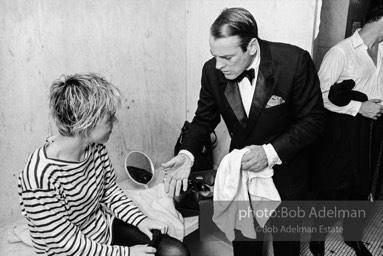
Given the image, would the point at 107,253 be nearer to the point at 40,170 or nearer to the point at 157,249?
the point at 157,249

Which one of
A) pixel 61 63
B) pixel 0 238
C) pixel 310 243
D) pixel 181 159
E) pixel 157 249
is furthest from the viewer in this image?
pixel 310 243

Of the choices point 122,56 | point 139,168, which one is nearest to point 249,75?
point 122,56

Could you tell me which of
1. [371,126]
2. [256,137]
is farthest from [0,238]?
[371,126]

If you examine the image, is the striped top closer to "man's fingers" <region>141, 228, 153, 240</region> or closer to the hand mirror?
"man's fingers" <region>141, 228, 153, 240</region>

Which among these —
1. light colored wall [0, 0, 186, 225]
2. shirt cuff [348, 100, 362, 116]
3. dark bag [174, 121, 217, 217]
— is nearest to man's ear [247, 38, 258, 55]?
dark bag [174, 121, 217, 217]

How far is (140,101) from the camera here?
2.60m

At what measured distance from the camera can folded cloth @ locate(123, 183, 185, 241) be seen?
202cm

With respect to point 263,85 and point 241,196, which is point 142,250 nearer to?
point 241,196

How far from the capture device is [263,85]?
1.64 metres

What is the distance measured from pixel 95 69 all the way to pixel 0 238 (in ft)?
3.78

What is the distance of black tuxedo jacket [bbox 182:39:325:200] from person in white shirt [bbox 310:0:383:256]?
43cm

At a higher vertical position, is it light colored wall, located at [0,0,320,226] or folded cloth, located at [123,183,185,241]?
light colored wall, located at [0,0,320,226]

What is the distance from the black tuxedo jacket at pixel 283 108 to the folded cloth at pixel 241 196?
7cm

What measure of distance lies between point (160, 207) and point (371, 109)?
55.7 inches
